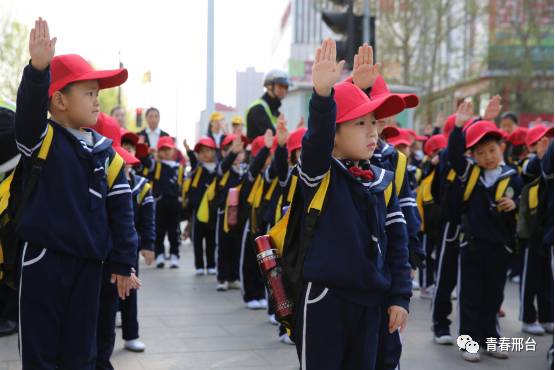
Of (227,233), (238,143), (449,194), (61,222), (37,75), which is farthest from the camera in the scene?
(227,233)

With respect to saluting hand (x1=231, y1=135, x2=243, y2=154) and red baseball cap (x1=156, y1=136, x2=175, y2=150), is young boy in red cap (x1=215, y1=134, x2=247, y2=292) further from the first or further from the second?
red baseball cap (x1=156, y1=136, x2=175, y2=150)

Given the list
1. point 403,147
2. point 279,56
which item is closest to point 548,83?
point 403,147

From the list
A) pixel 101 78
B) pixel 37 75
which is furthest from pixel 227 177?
pixel 37 75

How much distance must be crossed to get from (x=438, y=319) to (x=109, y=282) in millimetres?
3672

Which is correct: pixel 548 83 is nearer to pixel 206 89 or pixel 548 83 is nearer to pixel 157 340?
pixel 206 89

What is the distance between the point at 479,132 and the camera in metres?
7.14

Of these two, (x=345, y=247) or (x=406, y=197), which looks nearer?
(x=345, y=247)

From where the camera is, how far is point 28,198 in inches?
175

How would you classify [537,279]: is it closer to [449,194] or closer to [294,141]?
[449,194]

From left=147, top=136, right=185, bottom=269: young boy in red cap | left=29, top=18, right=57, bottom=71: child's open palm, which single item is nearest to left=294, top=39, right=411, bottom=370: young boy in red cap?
left=29, top=18, right=57, bottom=71: child's open palm

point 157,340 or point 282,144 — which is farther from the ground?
point 282,144

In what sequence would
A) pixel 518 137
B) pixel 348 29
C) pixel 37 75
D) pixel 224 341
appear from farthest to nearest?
1. pixel 518 137
2. pixel 348 29
3. pixel 224 341
4. pixel 37 75

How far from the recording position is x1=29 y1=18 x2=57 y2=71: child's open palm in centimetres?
418

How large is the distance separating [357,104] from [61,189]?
1523mm
